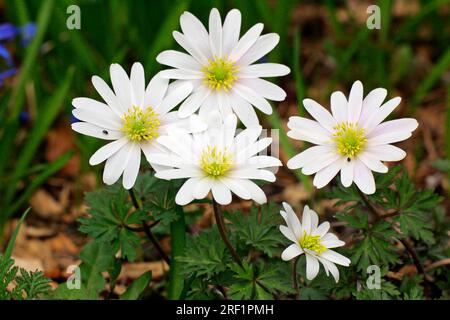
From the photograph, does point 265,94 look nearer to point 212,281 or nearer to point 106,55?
point 212,281

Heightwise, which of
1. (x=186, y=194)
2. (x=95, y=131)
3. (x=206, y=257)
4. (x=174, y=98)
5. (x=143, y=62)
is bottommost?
(x=206, y=257)

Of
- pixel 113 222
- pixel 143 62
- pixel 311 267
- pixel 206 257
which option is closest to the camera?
pixel 311 267

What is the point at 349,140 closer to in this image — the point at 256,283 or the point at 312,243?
the point at 312,243

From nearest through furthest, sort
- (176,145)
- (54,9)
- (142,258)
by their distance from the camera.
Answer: (176,145)
(142,258)
(54,9)

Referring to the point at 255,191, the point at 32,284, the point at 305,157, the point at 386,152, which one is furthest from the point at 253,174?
the point at 32,284

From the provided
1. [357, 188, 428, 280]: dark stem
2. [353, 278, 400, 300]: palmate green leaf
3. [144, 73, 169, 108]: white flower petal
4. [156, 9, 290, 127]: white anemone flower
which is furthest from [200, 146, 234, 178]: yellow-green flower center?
[353, 278, 400, 300]: palmate green leaf

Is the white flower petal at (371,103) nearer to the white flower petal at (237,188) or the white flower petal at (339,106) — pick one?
the white flower petal at (339,106)

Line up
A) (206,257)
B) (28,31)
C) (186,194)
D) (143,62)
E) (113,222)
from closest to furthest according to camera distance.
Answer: (186,194)
(206,257)
(113,222)
(28,31)
(143,62)
